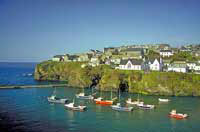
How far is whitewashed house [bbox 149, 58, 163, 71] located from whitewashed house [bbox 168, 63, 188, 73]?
14.0ft

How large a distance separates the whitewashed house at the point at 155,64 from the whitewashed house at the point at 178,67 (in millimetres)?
4255

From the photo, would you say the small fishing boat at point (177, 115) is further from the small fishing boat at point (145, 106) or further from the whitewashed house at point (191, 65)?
the whitewashed house at point (191, 65)

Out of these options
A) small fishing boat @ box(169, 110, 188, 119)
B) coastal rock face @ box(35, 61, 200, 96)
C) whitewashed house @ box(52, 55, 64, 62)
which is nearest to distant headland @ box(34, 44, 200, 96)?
coastal rock face @ box(35, 61, 200, 96)

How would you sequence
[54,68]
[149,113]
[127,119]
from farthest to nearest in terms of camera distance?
[54,68]
[149,113]
[127,119]

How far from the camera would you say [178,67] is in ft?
280

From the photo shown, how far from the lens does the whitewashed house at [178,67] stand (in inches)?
3297

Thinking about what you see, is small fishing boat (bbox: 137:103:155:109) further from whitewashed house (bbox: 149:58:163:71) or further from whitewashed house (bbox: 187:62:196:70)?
whitewashed house (bbox: 187:62:196:70)

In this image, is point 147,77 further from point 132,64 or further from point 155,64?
point 155,64

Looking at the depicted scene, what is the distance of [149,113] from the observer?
1981 inches

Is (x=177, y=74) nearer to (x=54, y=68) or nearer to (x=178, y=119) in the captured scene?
(x=178, y=119)

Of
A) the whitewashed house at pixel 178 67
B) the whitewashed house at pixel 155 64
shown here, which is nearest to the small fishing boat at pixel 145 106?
the whitewashed house at pixel 155 64

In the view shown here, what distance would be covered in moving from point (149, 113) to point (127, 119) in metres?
7.58

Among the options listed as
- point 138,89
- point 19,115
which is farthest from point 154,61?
point 19,115

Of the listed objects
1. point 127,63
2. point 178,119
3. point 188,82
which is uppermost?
point 127,63
